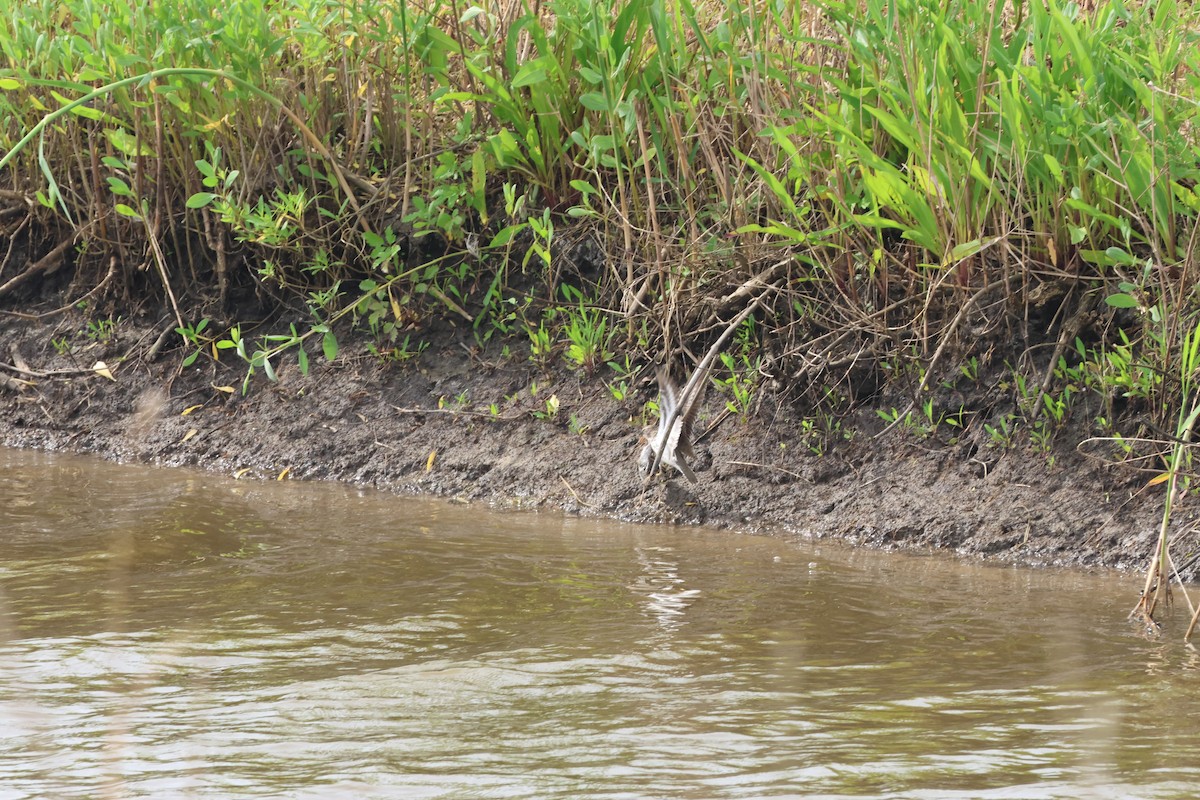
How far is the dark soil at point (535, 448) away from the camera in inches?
125

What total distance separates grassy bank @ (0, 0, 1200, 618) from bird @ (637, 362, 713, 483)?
0.65 feet

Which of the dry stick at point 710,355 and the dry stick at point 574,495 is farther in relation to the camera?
the dry stick at point 574,495

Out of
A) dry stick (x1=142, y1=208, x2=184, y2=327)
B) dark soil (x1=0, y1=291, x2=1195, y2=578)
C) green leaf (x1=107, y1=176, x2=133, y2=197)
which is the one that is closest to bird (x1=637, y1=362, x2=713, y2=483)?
dark soil (x1=0, y1=291, x2=1195, y2=578)

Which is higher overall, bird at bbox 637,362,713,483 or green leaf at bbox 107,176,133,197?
green leaf at bbox 107,176,133,197

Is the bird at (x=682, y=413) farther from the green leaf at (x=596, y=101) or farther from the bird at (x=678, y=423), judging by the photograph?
the green leaf at (x=596, y=101)

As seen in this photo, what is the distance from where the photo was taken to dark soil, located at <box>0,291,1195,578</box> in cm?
317

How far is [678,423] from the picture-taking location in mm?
3469

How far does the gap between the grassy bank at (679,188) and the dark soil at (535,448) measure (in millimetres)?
72

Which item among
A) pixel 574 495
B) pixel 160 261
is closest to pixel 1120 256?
pixel 574 495

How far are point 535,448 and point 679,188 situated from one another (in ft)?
2.62

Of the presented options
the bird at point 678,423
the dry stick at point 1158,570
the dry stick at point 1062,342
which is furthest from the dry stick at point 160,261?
the dry stick at point 1158,570

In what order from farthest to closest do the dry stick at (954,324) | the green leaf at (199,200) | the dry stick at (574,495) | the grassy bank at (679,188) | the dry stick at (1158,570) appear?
1. the green leaf at (199,200)
2. the dry stick at (574,495)
3. the dry stick at (954,324)
4. the grassy bank at (679,188)
5. the dry stick at (1158,570)

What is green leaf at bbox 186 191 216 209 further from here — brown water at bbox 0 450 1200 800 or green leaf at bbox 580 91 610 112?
green leaf at bbox 580 91 610 112

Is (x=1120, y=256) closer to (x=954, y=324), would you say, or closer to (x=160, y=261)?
(x=954, y=324)
